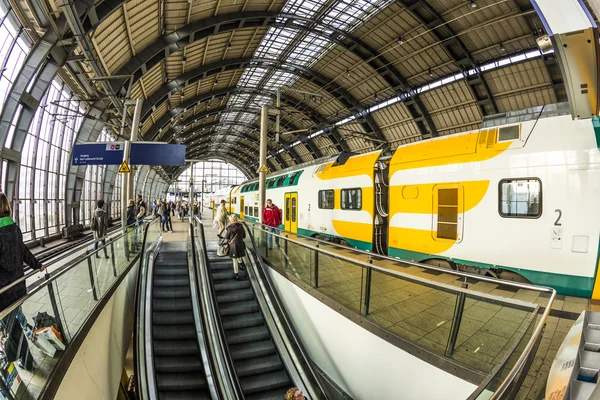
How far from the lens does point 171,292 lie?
8023 mm

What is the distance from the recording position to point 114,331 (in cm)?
619

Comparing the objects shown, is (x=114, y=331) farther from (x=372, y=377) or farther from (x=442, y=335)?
(x=442, y=335)

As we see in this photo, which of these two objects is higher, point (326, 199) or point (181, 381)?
point (326, 199)

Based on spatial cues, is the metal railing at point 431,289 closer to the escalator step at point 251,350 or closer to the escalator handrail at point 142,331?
the escalator step at point 251,350

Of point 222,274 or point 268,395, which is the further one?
point 222,274

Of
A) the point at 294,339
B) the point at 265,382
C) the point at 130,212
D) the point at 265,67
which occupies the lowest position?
the point at 265,382

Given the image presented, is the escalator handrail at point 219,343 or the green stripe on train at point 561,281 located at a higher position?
the green stripe on train at point 561,281

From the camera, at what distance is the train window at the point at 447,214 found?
679 centimetres

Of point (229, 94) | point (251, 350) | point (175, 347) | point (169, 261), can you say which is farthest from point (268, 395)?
point (229, 94)

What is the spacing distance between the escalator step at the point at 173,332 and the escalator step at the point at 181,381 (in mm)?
892

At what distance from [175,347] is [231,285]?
2031 millimetres

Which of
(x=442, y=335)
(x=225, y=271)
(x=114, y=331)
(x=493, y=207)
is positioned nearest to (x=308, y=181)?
(x=225, y=271)

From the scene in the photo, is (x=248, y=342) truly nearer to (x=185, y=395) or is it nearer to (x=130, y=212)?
(x=185, y=395)

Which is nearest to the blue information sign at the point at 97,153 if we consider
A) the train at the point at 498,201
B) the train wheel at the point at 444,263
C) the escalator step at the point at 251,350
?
the escalator step at the point at 251,350
